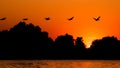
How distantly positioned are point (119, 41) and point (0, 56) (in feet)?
93.0

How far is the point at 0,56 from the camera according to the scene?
412 ft

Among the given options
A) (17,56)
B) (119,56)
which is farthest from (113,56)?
(17,56)

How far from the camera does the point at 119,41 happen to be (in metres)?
128

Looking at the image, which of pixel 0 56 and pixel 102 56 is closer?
pixel 0 56

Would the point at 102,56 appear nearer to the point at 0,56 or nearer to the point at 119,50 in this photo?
the point at 119,50

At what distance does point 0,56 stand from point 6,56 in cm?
144

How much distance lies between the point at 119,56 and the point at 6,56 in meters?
27.5

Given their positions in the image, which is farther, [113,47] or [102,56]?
[102,56]

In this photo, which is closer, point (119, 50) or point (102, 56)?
point (119, 50)

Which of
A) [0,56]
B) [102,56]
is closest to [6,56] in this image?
[0,56]

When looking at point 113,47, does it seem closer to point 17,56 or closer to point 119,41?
point 119,41

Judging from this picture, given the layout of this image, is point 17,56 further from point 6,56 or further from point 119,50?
point 119,50

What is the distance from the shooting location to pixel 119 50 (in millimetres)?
126562

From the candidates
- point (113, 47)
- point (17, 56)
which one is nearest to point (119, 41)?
point (113, 47)
